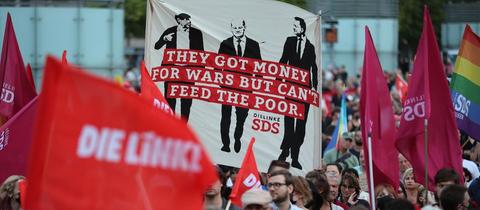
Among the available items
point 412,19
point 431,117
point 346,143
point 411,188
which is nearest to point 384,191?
point 411,188

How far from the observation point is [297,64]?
40.7ft

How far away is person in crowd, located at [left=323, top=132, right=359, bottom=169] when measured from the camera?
A: 1496 centimetres

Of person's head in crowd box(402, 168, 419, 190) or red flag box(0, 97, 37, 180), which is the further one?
person's head in crowd box(402, 168, 419, 190)

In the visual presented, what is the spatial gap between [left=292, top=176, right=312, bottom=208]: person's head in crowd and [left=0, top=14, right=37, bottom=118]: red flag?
3.48m

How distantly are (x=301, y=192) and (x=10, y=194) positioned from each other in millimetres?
2072

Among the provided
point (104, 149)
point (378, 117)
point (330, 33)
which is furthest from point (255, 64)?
point (330, 33)

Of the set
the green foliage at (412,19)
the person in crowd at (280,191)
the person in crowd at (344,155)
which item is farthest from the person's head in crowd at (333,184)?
the green foliage at (412,19)

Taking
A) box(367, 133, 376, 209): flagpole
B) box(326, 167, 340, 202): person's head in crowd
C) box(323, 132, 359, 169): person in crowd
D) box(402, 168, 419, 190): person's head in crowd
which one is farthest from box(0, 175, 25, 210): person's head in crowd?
box(323, 132, 359, 169): person in crowd

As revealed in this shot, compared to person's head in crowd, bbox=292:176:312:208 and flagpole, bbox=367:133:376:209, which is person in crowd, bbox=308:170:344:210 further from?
flagpole, bbox=367:133:376:209

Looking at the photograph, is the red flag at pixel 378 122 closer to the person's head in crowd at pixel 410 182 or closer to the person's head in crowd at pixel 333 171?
the person's head in crowd at pixel 410 182

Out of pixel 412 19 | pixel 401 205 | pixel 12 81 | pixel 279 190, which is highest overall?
pixel 412 19

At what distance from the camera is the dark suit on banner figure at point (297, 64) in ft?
40.4

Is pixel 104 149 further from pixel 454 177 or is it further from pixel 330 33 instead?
pixel 330 33

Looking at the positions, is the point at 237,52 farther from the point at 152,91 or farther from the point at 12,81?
the point at 12,81
